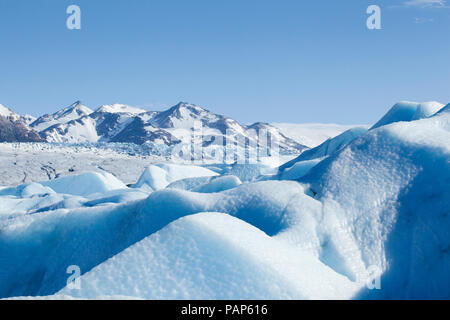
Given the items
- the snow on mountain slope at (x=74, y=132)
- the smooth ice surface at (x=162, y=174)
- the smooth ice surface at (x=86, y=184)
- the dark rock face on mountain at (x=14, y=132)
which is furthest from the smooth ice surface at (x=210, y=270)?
A: the snow on mountain slope at (x=74, y=132)

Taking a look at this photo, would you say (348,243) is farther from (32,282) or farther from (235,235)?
(32,282)

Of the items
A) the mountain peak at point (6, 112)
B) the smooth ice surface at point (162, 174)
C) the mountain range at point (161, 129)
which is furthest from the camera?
the mountain range at point (161, 129)

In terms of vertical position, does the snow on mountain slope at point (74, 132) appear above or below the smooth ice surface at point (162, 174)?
below

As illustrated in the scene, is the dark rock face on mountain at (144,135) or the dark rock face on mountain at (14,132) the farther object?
the dark rock face on mountain at (144,135)

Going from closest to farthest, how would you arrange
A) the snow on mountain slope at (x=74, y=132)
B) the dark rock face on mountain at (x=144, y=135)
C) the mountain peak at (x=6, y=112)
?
the mountain peak at (x=6, y=112)
the dark rock face on mountain at (x=144, y=135)
the snow on mountain slope at (x=74, y=132)

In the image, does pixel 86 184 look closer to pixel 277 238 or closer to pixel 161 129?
pixel 277 238

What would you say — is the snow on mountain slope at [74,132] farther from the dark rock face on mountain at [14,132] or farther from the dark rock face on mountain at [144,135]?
the dark rock face on mountain at [14,132]

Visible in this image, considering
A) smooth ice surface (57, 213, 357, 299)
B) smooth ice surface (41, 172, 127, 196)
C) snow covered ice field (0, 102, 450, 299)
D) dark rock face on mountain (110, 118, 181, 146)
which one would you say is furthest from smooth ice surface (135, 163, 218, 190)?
dark rock face on mountain (110, 118, 181, 146)

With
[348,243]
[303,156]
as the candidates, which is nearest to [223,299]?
[348,243]
